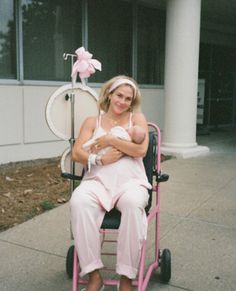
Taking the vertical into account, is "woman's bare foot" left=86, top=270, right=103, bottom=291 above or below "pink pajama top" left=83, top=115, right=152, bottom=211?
below

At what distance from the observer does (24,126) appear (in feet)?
23.7

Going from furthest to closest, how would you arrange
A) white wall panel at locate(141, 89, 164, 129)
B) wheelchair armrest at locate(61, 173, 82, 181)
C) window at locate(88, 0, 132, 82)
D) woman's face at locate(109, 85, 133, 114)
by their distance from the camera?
white wall panel at locate(141, 89, 164, 129)
window at locate(88, 0, 132, 82)
woman's face at locate(109, 85, 133, 114)
wheelchair armrest at locate(61, 173, 82, 181)

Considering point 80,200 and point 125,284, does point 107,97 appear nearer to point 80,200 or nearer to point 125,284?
point 80,200

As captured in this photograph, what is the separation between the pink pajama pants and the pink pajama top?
149 millimetres

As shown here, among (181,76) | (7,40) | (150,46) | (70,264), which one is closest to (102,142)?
(70,264)

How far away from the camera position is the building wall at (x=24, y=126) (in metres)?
6.93

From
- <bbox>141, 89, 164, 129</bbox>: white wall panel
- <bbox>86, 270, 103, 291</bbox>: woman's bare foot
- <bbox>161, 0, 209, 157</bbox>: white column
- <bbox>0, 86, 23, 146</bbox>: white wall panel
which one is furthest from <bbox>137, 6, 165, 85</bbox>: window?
<bbox>86, 270, 103, 291</bbox>: woman's bare foot

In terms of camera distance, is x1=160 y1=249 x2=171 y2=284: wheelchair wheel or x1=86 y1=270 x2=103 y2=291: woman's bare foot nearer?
x1=86 y1=270 x2=103 y2=291: woman's bare foot

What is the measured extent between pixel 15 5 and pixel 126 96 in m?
4.92

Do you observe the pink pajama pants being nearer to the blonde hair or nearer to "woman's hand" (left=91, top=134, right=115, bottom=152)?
"woman's hand" (left=91, top=134, right=115, bottom=152)

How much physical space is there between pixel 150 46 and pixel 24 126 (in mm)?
4377

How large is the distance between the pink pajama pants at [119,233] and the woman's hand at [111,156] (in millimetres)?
331

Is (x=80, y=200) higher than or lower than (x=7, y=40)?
lower

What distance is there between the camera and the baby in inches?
114
